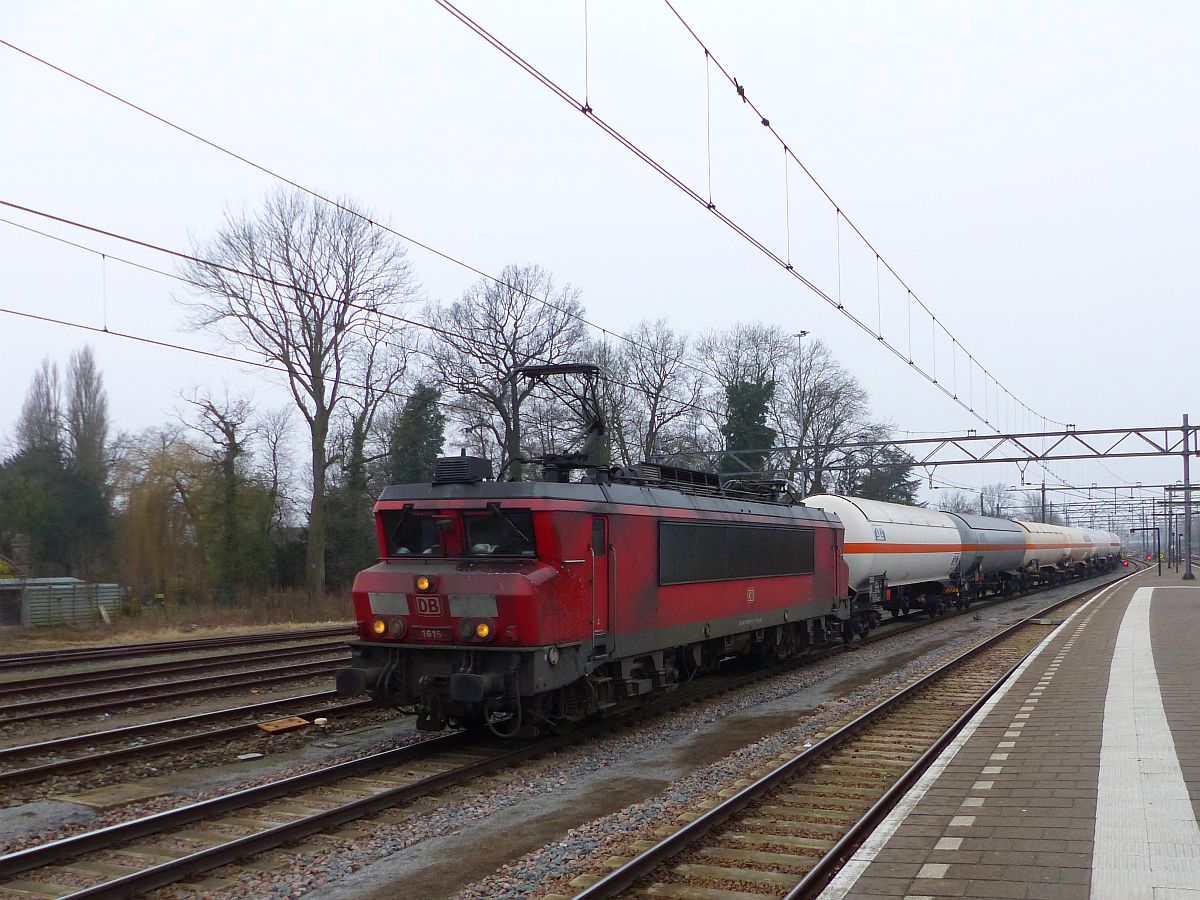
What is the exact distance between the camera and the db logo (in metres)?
10.1

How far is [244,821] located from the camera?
7863mm

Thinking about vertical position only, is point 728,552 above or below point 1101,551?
above

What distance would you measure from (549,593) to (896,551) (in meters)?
16.5

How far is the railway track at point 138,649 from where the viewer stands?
63.6ft

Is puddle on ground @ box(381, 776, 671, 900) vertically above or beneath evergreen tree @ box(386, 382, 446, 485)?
beneath

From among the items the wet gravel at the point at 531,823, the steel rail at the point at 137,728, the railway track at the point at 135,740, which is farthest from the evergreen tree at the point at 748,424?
the railway track at the point at 135,740

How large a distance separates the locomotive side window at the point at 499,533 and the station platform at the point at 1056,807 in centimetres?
434

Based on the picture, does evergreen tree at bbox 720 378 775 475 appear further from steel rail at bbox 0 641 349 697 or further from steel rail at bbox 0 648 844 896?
steel rail at bbox 0 648 844 896

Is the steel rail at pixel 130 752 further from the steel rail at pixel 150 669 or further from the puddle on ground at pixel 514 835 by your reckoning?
the steel rail at pixel 150 669

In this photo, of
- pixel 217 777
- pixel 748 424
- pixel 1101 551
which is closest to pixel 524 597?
pixel 217 777

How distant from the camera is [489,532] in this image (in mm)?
10523

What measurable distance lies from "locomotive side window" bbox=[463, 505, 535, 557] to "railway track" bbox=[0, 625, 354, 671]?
40.9 ft

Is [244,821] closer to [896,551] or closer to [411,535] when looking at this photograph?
[411,535]

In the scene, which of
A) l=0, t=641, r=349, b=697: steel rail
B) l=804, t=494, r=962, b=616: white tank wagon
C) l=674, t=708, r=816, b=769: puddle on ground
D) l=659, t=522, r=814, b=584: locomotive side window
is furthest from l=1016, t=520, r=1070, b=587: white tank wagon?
l=674, t=708, r=816, b=769: puddle on ground
